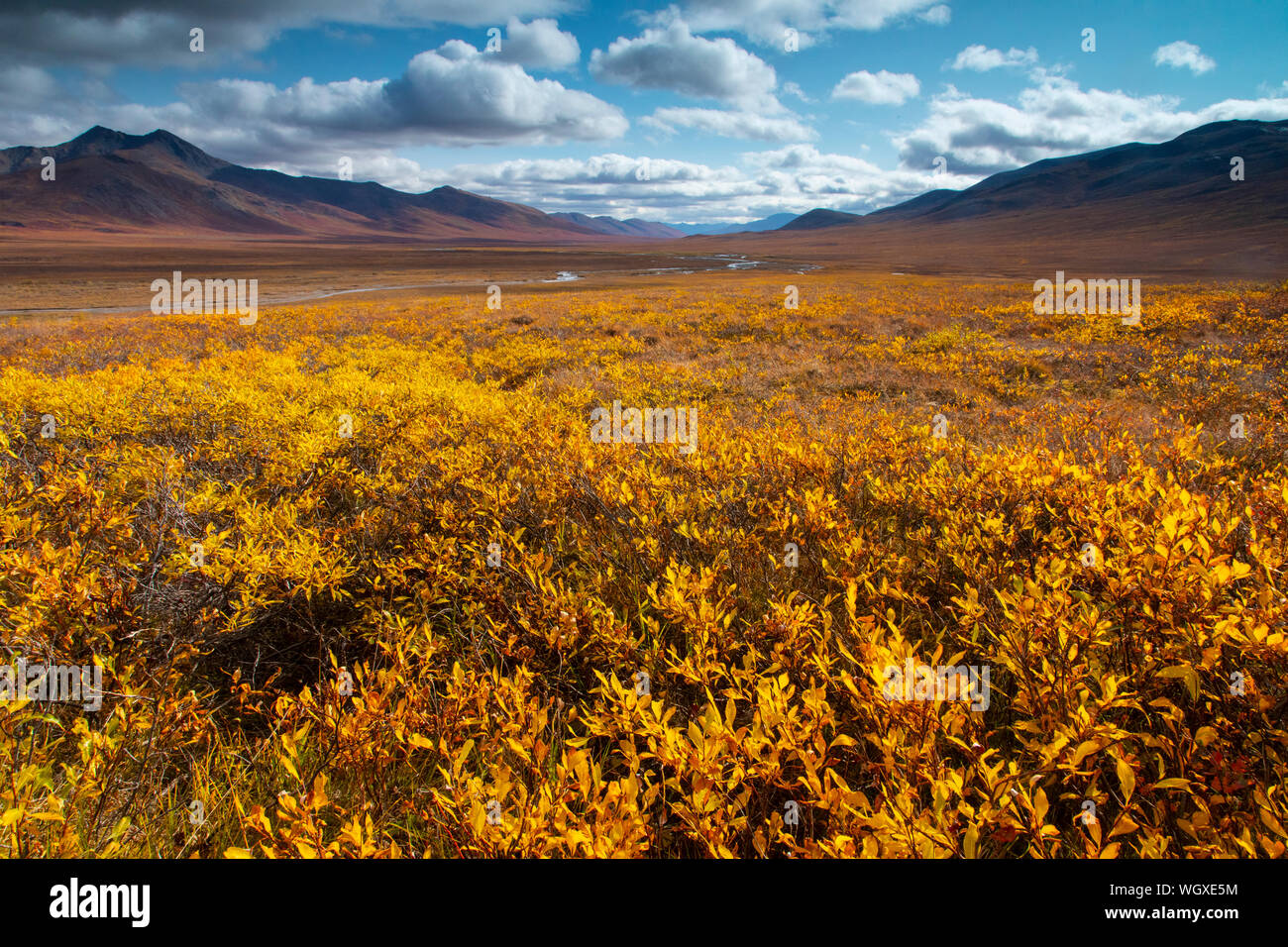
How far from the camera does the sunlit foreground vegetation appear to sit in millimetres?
1552

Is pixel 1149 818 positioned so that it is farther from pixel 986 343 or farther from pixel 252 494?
pixel 986 343

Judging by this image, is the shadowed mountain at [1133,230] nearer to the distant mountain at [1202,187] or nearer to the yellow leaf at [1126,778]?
the distant mountain at [1202,187]

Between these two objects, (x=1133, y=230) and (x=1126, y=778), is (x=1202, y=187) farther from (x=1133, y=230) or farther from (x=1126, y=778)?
(x=1126, y=778)

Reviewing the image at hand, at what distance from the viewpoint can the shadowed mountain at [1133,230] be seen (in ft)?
198

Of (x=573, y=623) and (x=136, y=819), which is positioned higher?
(x=573, y=623)

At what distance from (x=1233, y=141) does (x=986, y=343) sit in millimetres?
292251

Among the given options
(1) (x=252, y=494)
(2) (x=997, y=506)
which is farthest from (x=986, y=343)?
(1) (x=252, y=494)

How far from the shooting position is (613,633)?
2.47 m

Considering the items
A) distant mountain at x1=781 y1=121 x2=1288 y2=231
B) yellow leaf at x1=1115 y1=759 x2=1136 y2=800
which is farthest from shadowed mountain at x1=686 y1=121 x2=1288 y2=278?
yellow leaf at x1=1115 y1=759 x2=1136 y2=800

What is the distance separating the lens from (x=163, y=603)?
2838 millimetres

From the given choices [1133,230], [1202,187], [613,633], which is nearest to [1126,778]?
[613,633]

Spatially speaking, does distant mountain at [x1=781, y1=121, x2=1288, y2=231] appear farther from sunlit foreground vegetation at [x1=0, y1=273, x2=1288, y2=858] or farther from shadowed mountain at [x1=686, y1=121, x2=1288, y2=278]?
sunlit foreground vegetation at [x1=0, y1=273, x2=1288, y2=858]

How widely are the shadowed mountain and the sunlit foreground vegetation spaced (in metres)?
55.9
